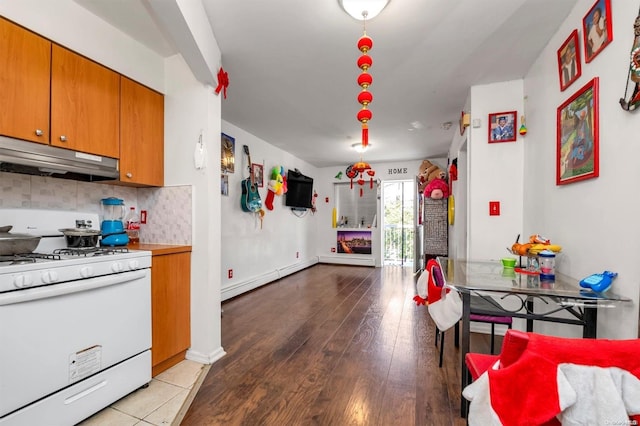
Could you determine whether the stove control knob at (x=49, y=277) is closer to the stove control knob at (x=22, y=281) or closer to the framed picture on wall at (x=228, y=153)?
the stove control knob at (x=22, y=281)

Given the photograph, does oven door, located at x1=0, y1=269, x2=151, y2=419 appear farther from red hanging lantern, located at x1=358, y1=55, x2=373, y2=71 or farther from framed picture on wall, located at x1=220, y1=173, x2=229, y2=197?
framed picture on wall, located at x1=220, y1=173, x2=229, y2=197

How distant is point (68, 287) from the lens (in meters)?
1.39

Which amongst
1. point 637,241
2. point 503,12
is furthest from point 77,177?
point 637,241

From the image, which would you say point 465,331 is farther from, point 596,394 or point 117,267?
point 117,267

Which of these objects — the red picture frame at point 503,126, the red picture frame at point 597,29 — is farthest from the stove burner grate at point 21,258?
the red picture frame at point 503,126

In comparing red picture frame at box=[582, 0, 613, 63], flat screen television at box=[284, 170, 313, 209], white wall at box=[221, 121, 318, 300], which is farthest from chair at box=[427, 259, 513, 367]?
flat screen television at box=[284, 170, 313, 209]

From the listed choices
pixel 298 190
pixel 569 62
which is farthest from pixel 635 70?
pixel 298 190

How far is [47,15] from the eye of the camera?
1.58 m

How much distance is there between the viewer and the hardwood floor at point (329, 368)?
157cm

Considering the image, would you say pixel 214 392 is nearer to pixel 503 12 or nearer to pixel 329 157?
pixel 503 12

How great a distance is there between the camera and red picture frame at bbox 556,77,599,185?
147 centimetres

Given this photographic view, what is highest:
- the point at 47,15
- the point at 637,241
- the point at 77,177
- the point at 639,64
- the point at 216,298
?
the point at 47,15

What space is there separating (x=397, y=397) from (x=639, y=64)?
6.55 feet

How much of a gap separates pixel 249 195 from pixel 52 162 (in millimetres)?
2529
